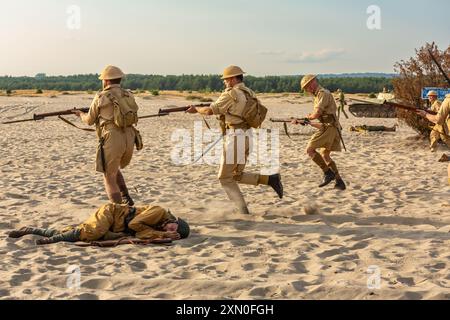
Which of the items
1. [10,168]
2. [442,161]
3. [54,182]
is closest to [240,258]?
[54,182]

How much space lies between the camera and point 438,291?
4.82 m

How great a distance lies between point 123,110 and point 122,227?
1.50 metres

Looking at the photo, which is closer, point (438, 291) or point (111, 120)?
point (438, 291)

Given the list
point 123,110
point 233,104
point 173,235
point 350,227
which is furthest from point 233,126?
point 350,227

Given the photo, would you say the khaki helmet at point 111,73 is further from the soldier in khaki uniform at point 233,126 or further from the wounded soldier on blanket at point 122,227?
the wounded soldier on blanket at point 122,227

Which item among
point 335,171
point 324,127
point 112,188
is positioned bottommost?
point 335,171

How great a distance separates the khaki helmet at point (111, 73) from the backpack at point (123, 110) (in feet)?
0.67

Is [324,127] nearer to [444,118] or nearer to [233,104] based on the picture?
[444,118]

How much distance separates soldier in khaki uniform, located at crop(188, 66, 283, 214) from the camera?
755 cm

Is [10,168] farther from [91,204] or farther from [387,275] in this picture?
[387,275]

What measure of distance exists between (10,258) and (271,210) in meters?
3.68

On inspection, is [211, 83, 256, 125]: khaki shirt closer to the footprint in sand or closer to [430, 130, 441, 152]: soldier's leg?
the footprint in sand

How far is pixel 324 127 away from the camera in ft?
31.9

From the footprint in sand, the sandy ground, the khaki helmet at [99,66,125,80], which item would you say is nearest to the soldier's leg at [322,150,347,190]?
the sandy ground
